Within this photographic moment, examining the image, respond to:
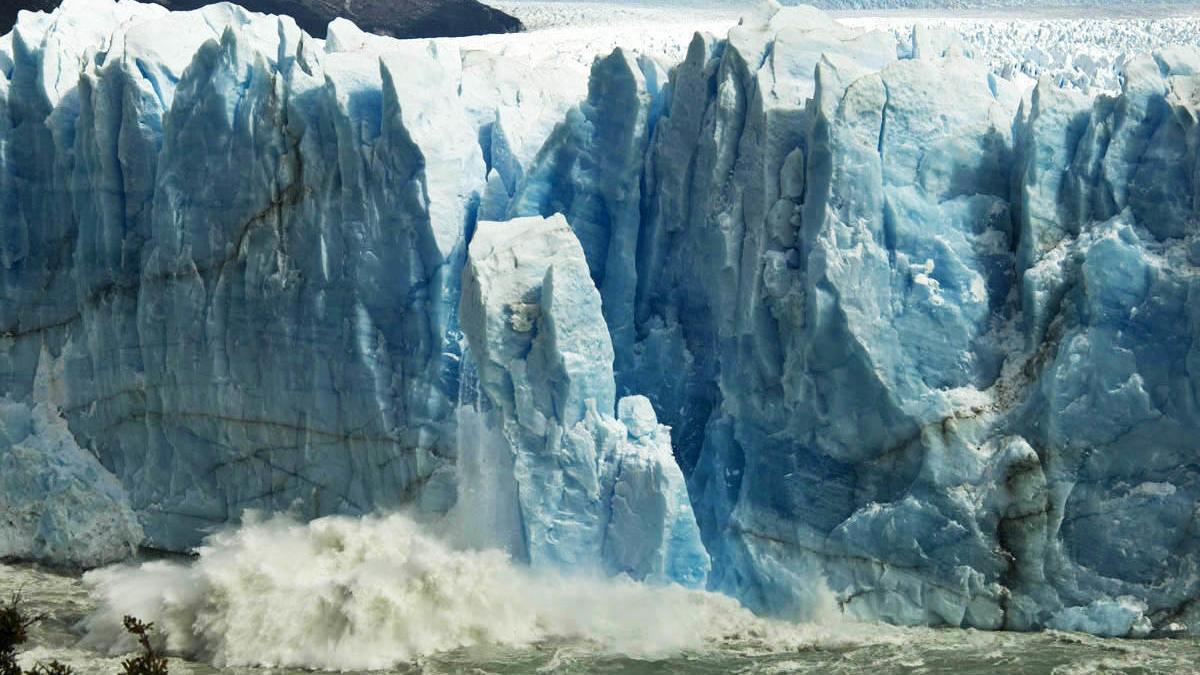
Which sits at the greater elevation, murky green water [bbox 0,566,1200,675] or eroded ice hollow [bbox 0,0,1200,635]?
eroded ice hollow [bbox 0,0,1200,635]

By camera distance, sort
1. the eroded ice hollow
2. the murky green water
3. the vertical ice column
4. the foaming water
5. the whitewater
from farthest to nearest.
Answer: the vertical ice column → the foaming water → the eroded ice hollow → the whitewater → the murky green water

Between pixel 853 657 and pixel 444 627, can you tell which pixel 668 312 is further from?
pixel 853 657

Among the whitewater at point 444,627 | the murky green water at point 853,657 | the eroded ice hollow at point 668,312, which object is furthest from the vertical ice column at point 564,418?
the murky green water at point 853,657

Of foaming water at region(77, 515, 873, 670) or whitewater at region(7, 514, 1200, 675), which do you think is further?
foaming water at region(77, 515, 873, 670)

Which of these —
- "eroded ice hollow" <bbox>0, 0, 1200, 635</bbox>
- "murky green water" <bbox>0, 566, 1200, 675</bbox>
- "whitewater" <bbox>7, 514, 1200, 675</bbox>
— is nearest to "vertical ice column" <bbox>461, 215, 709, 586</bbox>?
"eroded ice hollow" <bbox>0, 0, 1200, 635</bbox>

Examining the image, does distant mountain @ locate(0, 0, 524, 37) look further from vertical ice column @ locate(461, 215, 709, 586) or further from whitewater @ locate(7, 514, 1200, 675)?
whitewater @ locate(7, 514, 1200, 675)

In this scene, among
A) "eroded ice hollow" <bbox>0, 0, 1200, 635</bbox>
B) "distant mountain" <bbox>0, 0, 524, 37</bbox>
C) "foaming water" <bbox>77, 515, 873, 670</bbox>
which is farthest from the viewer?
"distant mountain" <bbox>0, 0, 524, 37</bbox>
